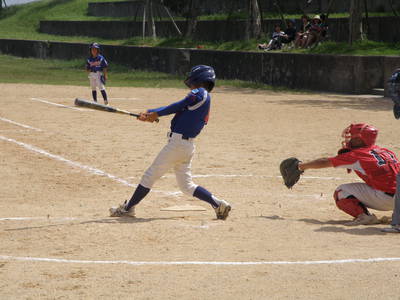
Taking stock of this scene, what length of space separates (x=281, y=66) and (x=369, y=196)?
806 inches

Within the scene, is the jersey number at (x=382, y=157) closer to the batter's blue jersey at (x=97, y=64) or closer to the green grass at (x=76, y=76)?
the batter's blue jersey at (x=97, y=64)

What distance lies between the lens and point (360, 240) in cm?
807

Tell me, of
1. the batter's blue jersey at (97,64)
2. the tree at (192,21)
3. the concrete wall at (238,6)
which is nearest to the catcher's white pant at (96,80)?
the batter's blue jersey at (97,64)

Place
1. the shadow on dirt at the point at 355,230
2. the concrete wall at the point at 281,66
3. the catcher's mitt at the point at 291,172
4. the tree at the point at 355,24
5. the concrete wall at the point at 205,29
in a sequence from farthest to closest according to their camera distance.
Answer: the concrete wall at the point at 205,29
the tree at the point at 355,24
the concrete wall at the point at 281,66
the catcher's mitt at the point at 291,172
the shadow on dirt at the point at 355,230

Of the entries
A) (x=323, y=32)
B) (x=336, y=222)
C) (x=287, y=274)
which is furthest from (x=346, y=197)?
(x=323, y=32)

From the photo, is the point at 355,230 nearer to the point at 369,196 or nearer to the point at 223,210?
the point at 369,196

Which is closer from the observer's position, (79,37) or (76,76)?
(76,76)

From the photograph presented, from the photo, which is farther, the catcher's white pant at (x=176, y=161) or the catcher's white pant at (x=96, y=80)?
the catcher's white pant at (x=96, y=80)

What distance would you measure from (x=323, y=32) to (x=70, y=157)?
18893 millimetres

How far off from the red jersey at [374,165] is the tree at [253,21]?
26555mm

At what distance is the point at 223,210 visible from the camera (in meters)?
9.08

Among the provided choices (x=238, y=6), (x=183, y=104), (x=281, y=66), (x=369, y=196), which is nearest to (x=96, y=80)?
(x=281, y=66)

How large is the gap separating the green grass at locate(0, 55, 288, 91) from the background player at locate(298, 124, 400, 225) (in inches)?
767

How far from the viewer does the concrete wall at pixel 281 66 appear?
86.0 feet
